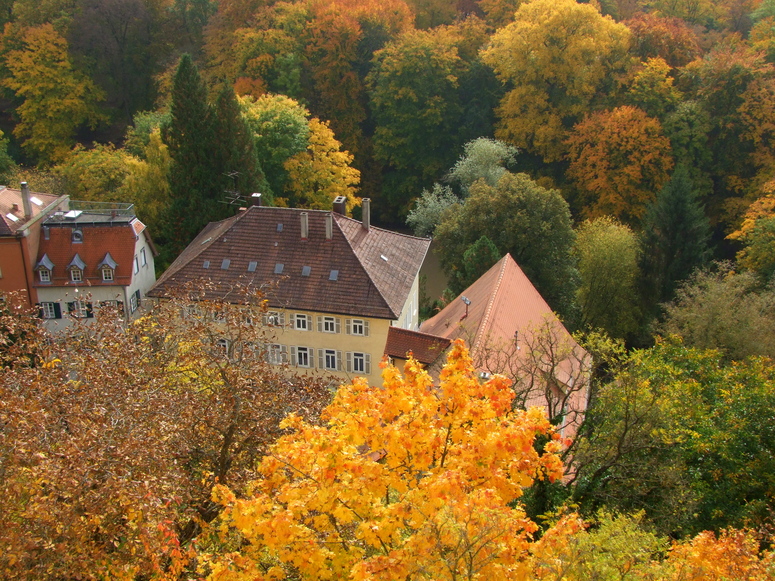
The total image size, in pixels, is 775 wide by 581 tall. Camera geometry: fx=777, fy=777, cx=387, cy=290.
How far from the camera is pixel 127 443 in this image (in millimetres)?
11906

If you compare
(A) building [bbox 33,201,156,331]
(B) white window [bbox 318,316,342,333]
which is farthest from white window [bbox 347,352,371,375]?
(A) building [bbox 33,201,156,331]

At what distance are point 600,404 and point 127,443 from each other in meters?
12.8

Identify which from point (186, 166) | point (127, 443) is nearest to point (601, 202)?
point (186, 166)

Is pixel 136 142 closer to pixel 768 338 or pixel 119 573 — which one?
pixel 768 338

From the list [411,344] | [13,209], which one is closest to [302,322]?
[411,344]

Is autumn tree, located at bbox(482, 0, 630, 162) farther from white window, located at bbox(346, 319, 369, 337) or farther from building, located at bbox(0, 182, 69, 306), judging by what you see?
building, located at bbox(0, 182, 69, 306)

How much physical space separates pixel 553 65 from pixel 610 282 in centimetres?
1689

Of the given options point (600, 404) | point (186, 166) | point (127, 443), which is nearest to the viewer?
point (127, 443)

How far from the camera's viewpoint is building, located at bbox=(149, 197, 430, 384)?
3141 cm

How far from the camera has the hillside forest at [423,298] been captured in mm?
11000

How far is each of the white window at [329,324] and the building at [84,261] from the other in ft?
35.5

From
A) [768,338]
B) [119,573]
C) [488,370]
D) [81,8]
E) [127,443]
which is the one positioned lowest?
[768,338]

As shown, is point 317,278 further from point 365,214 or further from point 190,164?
point 190,164

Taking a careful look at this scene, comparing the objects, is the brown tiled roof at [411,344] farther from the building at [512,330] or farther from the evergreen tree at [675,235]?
the evergreen tree at [675,235]
